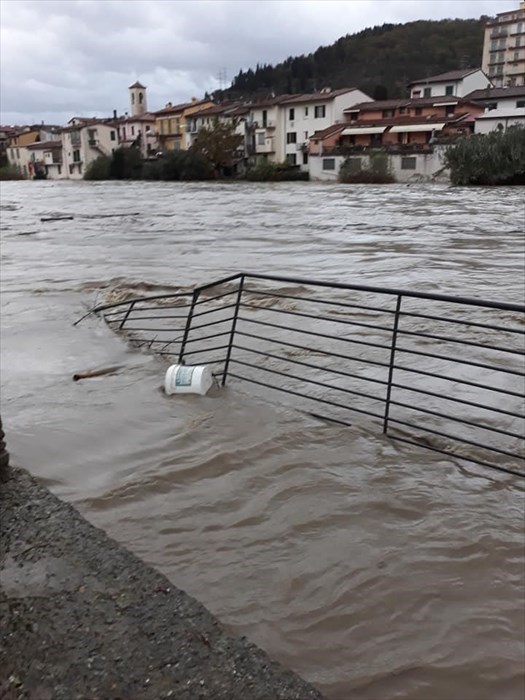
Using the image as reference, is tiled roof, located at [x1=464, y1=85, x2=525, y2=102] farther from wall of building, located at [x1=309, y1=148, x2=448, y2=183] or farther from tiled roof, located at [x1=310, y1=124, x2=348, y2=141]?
wall of building, located at [x1=309, y1=148, x2=448, y2=183]

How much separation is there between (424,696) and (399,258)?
14570 millimetres

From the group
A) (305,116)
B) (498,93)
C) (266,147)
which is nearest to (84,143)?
(266,147)

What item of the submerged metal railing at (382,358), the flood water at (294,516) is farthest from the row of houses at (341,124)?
the flood water at (294,516)

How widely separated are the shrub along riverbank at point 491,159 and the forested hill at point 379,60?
7954 centimetres

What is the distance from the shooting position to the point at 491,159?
148ft

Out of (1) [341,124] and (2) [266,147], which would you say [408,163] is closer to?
(1) [341,124]

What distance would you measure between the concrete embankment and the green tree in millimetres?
73585

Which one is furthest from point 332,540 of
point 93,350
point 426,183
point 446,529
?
point 426,183

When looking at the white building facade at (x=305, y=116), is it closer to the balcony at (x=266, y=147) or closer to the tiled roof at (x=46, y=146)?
the balcony at (x=266, y=147)

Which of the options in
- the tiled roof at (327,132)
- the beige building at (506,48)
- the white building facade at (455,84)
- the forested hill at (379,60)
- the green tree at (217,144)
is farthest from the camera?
the forested hill at (379,60)

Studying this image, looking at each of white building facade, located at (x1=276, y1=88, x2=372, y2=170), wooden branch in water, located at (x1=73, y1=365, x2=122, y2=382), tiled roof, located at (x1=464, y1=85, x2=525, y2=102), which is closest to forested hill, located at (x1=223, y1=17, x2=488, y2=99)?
white building facade, located at (x1=276, y1=88, x2=372, y2=170)

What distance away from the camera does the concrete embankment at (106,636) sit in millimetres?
2486

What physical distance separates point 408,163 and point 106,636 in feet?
195

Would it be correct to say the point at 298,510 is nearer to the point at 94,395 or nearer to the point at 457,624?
the point at 457,624
